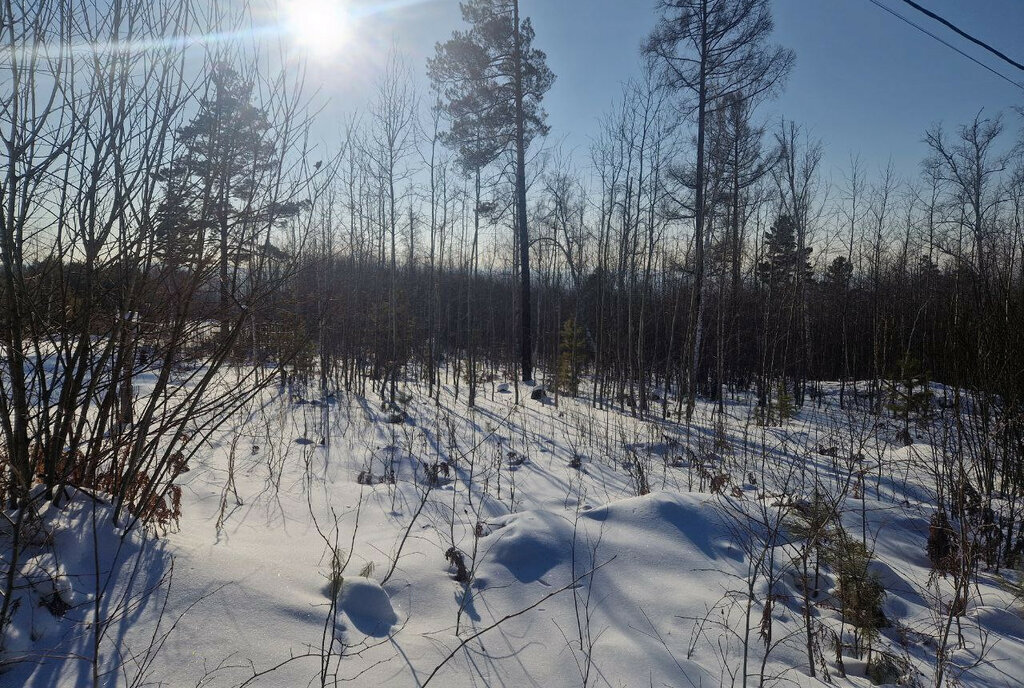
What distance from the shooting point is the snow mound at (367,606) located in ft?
7.23

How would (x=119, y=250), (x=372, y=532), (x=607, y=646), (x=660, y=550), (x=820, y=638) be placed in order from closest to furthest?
(x=607, y=646)
(x=820, y=638)
(x=119, y=250)
(x=660, y=550)
(x=372, y=532)

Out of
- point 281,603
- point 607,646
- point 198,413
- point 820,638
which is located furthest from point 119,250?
point 820,638

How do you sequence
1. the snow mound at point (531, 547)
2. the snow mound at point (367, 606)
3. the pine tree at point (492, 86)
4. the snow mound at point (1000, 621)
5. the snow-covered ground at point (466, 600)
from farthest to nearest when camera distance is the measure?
the pine tree at point (492, 86)
the snow mound at point (531, 547)
the snow mound at point (1000, 621)
the snow mound at point (367, 606)
the snow-covered ground at point (466, 600)

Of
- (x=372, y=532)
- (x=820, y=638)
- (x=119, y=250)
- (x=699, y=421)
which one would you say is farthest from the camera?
(x=699, y=421)

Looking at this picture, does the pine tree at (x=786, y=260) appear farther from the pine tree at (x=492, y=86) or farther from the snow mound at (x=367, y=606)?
the snow mound at (x=367, y=606)

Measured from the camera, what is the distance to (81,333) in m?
2.40

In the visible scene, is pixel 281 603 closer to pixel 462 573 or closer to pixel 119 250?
pixel 462 573

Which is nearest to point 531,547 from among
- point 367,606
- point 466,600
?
point 466,600

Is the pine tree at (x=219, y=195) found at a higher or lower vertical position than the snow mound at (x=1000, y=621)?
higher

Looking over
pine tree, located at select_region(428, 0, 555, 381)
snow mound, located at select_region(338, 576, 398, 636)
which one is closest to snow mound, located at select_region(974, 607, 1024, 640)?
snow mound, located at select_region(338, 576, 398, 636)

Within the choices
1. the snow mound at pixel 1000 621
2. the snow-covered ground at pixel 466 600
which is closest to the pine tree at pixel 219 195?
the snow-covered ground at pixel 466 600

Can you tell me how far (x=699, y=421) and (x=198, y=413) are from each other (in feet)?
32.3

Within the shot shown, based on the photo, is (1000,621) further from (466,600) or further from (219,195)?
(219,195)

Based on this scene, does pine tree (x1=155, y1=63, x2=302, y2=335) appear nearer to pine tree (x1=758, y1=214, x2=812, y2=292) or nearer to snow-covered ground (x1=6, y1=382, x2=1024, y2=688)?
snow-covered ground (x1=6, y1=382, x2=1024, y2=688)
